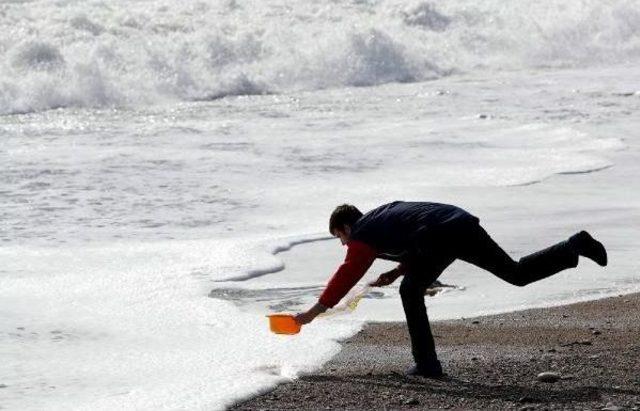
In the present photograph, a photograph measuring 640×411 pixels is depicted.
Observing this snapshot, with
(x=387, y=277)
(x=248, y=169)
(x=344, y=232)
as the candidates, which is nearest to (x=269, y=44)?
(x=248, y=169)

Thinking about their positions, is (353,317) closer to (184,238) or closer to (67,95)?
(184,238)

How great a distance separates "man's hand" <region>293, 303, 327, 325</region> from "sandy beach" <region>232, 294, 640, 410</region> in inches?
13.1

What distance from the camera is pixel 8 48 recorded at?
24797 mm

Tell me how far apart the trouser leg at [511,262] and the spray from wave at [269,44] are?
15773 millimetres

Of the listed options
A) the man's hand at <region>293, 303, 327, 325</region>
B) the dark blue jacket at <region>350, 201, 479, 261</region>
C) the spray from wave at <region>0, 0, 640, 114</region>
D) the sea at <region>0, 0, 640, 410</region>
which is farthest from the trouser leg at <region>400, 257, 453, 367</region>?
the spray from wave at <region>0, 0, 640, 114</region>

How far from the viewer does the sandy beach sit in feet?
20.2

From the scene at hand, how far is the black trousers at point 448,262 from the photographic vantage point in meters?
6.59

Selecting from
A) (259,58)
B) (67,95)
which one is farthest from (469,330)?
(259,58)

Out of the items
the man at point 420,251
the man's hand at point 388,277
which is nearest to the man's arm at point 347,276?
the man at point 420,251

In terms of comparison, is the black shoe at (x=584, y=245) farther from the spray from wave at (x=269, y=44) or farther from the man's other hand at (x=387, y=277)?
the spray from wave at (x=269, y=44)

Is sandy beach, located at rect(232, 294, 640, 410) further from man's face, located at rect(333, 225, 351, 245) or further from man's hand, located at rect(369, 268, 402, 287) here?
man's face, located at rect(333, 225, 351, 245)

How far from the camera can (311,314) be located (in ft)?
21.0

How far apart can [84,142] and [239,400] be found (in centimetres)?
1118

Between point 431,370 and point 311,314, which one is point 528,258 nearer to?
point 431,370
